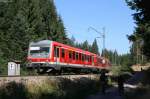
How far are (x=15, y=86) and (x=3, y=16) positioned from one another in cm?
4175

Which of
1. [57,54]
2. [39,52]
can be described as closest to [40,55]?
[39,52]

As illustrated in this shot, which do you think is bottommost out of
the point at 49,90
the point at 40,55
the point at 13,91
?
the point at 49,90

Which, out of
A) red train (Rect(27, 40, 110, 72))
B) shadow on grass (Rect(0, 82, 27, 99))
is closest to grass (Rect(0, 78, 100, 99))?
shadow on grass (Rect(0, 82, 27, 99))

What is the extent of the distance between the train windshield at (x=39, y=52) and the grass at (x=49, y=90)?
8.22 m

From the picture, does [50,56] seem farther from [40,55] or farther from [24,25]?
[24,25]

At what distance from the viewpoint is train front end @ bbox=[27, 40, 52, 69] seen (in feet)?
131

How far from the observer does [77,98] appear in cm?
2525

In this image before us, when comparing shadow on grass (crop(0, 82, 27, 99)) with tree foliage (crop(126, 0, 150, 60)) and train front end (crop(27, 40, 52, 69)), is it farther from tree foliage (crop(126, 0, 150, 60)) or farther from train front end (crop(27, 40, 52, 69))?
train front end (crop(27, 40, 52, 69))

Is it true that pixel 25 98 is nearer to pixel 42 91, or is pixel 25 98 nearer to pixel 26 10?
pixel 42 91

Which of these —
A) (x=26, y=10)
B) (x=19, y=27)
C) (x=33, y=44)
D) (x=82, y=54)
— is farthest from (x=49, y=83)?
(x=26, y=10)

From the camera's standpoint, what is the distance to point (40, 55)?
40781mm

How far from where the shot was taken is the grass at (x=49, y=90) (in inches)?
862

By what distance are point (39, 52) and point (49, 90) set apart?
15338 mm

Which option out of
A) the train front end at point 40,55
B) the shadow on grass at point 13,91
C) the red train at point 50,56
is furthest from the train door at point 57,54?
the shadow on grass at point 13,91
